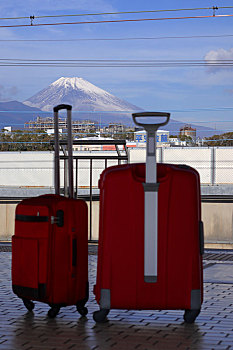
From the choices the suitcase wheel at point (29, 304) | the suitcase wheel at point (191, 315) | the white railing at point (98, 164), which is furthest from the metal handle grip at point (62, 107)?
the white railing at point (98, 164)

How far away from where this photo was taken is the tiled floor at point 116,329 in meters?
2.96

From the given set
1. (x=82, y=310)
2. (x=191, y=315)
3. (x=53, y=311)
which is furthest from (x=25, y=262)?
(x=191, y=315)

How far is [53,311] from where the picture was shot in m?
3.49

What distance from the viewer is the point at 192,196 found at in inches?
128

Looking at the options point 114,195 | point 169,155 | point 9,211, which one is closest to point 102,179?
point 114,195

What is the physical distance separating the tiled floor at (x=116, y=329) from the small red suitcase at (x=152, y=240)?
14 cm

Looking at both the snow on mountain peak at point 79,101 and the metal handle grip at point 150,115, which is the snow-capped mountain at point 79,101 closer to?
the snow on mountain peak at point 79,101

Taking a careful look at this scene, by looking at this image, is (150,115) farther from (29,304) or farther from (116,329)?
(29,304)

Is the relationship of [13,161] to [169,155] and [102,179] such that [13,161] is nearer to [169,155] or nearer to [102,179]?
[169,155]

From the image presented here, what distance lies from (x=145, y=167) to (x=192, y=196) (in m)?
0.28

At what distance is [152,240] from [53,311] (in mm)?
686

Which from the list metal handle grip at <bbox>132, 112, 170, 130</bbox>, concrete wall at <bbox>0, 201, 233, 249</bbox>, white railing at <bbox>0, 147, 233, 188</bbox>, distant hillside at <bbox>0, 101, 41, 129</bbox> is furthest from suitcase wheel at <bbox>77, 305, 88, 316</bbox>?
white railing at <bbox>0, 147, 233, 188</bbox>

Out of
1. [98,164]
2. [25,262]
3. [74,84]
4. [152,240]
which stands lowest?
[25,262]

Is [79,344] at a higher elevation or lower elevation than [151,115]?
lower
